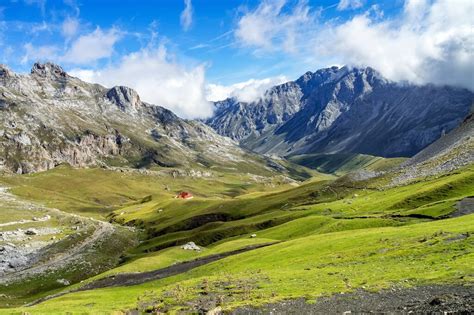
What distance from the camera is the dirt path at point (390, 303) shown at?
30297 millimetres

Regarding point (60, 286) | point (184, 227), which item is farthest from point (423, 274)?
point (184, 227)

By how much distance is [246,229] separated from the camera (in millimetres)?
136875

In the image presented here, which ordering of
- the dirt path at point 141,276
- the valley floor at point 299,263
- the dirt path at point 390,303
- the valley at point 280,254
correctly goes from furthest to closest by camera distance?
the dirt path at point 141,276
the valley at point 280,254
the valley floor at point 299,263
the dirt path at point 390,303

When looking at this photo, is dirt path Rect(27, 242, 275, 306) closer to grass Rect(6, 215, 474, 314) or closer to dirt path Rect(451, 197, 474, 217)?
grass Rect(6, 215, 474, 314)

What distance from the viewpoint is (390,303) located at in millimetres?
33906


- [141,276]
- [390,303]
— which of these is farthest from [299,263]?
[141,276]

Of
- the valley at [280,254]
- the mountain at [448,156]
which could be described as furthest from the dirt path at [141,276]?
the mountain at [448,156]

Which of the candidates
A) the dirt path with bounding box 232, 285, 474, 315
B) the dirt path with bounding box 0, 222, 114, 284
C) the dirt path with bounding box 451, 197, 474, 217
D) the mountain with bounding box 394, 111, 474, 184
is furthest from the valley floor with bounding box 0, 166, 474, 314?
the mountain with bounding box 394, 111, 474, 184

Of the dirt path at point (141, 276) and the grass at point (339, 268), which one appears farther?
the dirt path at point (141, 276)

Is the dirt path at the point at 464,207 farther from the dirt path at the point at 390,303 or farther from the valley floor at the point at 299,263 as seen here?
the dirt path at the point at 390,303

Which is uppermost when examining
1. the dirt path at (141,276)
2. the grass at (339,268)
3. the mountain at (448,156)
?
the mountain at (448,156)

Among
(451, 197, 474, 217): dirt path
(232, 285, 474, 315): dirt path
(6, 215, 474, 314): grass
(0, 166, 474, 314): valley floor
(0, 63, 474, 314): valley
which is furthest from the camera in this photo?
(451, 197, 474, 217): dirt path

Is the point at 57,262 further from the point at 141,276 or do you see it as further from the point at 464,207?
the point at 464,207

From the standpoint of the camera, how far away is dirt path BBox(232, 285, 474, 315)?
30.3 meters
